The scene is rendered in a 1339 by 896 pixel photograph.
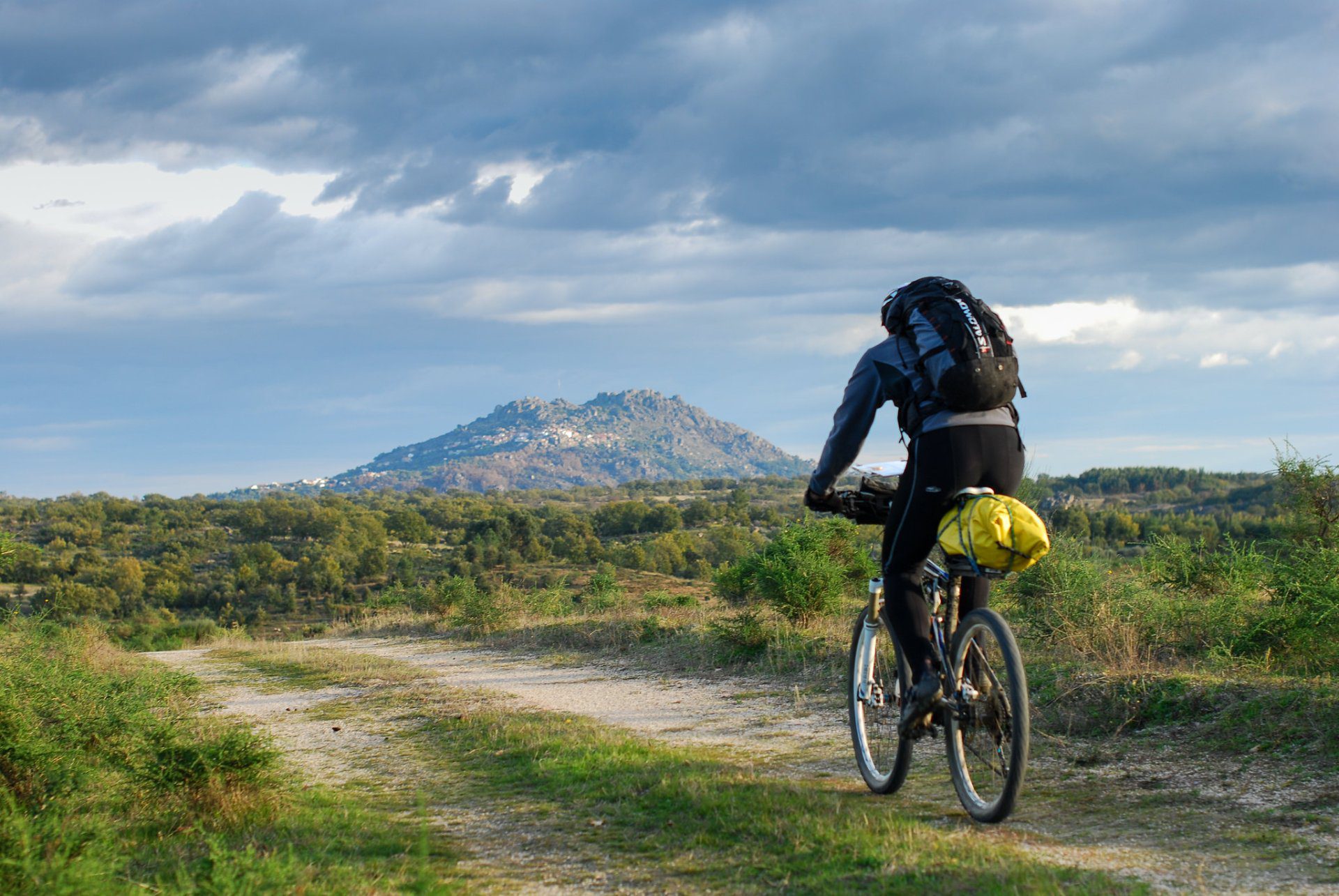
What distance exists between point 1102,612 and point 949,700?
13.2ft

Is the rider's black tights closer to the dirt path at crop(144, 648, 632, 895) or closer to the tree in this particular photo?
the dirt path at crop(144, 648, 632, 895)

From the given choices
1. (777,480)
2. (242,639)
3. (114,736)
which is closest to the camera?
(114,736)

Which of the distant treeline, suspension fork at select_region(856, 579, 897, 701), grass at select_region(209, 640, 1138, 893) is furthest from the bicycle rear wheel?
the distant treeline

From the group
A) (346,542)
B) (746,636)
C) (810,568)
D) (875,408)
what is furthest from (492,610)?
(346,542)

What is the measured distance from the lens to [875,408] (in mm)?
4180

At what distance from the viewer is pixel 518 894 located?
11.2 feet

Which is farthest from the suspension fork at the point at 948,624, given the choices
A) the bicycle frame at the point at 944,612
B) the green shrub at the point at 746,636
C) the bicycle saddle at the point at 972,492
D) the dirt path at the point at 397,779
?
the green shrub at the point at 746,636

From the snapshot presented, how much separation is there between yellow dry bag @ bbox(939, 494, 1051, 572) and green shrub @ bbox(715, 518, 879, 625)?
701 centimetres

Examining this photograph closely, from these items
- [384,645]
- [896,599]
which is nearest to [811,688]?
[896,599]

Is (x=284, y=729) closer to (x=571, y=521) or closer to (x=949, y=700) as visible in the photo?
(x=949, y=700)

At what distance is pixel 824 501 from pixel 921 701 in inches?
41.6

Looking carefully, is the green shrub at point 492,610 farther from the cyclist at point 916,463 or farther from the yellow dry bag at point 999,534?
the yellow dry bag at point 999,534

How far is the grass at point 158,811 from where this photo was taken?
3381mm

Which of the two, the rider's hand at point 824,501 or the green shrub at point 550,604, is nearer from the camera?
the rider's hand at point 824,501
